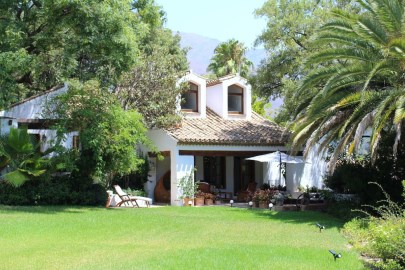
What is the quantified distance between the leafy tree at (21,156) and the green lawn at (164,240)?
1536 mm

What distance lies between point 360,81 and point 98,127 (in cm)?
980

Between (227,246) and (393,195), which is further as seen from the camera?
(393,195)

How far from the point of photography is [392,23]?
53.9 feet

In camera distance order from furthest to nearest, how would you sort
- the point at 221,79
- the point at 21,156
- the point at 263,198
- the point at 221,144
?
the point at 221,79
the point at 221,144
the point at 263,198
the point at 21,156

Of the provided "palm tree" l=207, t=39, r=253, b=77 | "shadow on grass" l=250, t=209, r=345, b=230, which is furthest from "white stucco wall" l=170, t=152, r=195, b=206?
"palm tree" l=207, t=39, r=253, b=77

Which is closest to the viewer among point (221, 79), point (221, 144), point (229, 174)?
point (221, 144)

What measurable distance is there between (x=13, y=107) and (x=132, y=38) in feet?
28.6

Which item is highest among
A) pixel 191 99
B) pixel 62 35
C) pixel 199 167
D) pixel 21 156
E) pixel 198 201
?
pixel 62 35

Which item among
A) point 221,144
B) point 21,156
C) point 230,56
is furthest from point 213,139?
point 230,56

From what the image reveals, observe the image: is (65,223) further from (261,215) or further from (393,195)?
(393,195)

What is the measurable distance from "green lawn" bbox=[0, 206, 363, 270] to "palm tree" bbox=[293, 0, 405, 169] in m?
3.02

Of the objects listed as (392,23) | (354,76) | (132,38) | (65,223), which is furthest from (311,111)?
(65,223)

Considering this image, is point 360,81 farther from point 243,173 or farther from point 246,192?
point 243,173

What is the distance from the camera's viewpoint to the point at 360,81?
58.3ft
